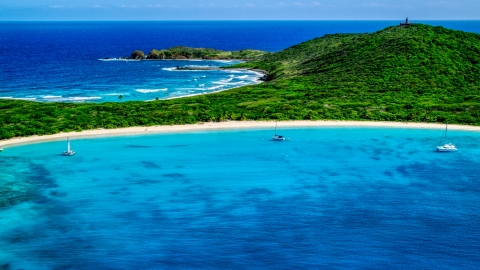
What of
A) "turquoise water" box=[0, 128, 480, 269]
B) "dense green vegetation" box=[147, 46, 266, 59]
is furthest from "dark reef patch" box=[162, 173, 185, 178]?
"dense green vegetation" box=[147, 46, 266, 59]

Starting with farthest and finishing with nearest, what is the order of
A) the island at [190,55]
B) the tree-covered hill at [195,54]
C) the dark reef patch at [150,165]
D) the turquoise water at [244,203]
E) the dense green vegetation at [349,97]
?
the tree-covered hill at [195,54], the island at [190,55], the dense green vegetation at [349,97], the dark reef patch at [150,165], the turquoise water at [244,203]

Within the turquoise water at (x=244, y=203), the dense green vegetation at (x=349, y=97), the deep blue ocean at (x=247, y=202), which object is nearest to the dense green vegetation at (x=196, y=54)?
the dense green vegetation at (x=349, y=97)

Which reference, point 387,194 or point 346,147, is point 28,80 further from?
point 387,194

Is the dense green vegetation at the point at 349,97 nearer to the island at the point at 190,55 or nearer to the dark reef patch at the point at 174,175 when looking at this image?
the dark reef patch at the point at 174,175

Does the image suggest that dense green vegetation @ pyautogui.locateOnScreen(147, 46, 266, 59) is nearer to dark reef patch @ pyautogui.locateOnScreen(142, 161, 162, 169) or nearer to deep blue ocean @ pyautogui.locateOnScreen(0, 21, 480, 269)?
deep blue ocean @ pyautogui.locateOnScreen(0, 21, 480, 269)

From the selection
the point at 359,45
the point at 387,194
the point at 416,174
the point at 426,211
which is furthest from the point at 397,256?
the point at 359,45

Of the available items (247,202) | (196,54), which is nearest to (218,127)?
(247,202)

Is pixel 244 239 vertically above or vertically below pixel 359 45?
below
